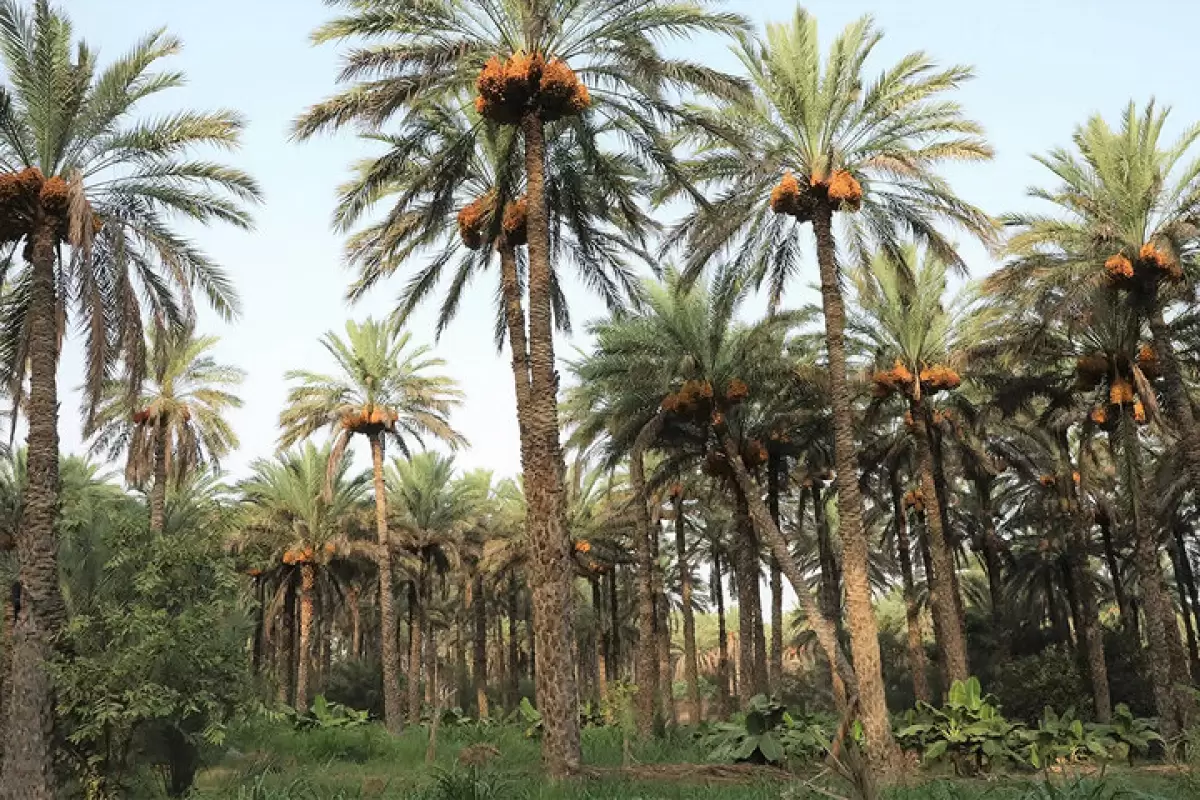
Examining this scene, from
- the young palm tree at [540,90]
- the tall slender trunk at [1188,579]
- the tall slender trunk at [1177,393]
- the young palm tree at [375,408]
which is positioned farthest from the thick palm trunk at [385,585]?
the tall slender trunk at [1188,579]

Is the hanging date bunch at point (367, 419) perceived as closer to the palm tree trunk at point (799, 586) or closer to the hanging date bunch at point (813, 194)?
the palm tree trunk at point (799, 586)

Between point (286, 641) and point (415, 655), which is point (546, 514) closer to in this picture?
point (415, 655)

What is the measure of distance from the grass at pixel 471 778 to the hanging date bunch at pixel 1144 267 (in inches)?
379

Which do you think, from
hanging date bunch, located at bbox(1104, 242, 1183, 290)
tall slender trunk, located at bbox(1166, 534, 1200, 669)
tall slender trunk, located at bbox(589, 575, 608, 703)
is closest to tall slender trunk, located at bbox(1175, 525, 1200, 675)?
tall slender trunk, located at bbox(1166, 534, 1200, 669)

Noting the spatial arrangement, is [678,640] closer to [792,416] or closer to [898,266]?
[792,416]

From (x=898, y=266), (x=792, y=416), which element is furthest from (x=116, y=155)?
(x=792, y=416)

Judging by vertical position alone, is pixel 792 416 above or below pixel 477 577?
above

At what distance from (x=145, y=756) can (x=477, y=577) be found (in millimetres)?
26904

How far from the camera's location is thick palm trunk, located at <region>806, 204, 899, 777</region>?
1813cm

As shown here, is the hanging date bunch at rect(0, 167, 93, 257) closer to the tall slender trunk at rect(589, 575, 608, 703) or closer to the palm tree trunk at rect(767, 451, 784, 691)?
the palm tree trunk at rect(767, 451, 784, 691)

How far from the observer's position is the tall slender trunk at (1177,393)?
2075cm

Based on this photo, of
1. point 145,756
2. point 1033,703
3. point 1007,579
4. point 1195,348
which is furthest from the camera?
point 1007,579

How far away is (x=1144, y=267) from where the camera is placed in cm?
2077

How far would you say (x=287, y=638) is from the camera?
42.5 meters
